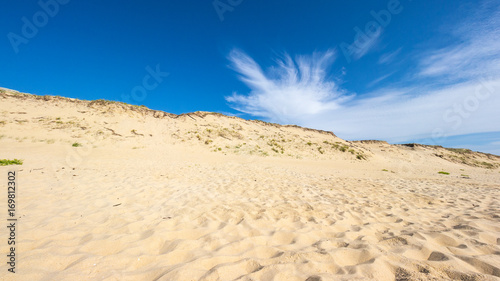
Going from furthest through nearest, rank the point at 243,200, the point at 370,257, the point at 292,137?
the point at 292,137
the point at 243,200
the point at 370,257

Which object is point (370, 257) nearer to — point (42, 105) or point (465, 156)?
point (42, 105)

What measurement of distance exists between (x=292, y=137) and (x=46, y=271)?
98.4 ft

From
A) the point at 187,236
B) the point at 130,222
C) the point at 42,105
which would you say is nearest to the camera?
the point at 187,236

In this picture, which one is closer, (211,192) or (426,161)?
(211,192)

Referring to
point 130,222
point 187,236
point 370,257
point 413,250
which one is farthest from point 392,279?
point 130,222

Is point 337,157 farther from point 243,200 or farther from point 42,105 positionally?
point 42,105

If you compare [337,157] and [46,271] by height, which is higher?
[337,157]

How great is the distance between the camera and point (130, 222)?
381cm

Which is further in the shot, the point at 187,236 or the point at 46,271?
the point at 187,236

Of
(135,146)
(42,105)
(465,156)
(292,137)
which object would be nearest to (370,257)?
(135,146)

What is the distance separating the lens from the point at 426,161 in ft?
112

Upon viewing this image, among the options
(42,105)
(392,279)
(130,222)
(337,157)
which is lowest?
(392,279)

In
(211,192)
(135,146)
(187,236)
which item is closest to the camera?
(187,236)

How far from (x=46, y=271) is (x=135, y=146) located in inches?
769
